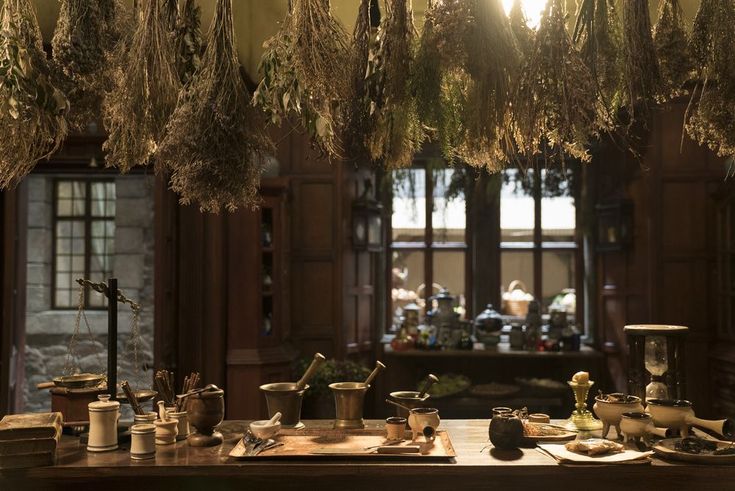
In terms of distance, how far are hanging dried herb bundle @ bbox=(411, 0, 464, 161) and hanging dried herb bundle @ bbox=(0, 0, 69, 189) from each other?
151cm

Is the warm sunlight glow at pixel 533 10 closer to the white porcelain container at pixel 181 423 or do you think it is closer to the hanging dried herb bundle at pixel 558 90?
the hanging dried herb bundle at pixel 558 90

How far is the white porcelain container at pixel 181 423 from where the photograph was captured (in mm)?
3160

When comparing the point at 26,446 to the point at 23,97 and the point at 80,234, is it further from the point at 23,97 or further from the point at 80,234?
the point at 80,234

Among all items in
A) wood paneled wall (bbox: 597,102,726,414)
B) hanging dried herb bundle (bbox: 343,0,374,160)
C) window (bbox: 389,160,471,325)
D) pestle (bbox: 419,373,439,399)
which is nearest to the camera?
hanging dried herb bundle (bbox: 343,0,374,160)

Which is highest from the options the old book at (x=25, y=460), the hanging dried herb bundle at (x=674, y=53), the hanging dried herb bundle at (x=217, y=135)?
the hanging dried herb bundle at (x=674, y=53)

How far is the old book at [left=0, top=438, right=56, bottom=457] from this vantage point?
2.82 metres

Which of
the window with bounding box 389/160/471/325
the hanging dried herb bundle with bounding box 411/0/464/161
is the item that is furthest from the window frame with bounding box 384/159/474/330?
the hanging dried herb bundle with bounding box 411/0/464/161

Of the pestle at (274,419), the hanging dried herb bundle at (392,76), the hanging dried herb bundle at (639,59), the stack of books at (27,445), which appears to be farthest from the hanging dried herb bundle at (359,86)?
the stack of books at (27,445)

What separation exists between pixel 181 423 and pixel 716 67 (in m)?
2.67

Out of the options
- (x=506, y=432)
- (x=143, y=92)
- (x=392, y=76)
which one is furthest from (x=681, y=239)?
(x=143, y=92)

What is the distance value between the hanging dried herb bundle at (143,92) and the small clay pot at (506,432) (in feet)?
6.13

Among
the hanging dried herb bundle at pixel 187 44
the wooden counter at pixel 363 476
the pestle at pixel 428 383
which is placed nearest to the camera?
the wooden counter at pixel 363 476

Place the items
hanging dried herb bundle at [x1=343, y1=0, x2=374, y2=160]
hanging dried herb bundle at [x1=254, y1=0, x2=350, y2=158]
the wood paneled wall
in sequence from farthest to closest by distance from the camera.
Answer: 1. the wood paneled wall
2. hanging dried herb bundle at [x1=343, y1=0, x2=374, y2=160]
3. hanging dried herb bundle at [x1=254, y1=0, x2=350, y2=158]

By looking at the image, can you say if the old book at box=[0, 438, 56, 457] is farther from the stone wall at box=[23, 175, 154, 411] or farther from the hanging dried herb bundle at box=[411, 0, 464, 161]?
the stone wall at box=[23, 175, 154, 411]
